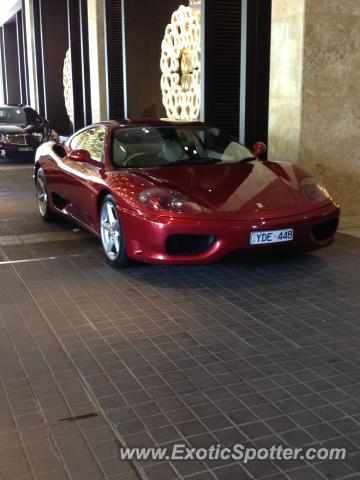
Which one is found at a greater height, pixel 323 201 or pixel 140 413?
pixel 323 201

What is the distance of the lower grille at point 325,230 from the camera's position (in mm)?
5215

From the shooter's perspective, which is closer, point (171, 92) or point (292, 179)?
point (292, 179)

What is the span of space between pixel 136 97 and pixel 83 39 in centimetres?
245

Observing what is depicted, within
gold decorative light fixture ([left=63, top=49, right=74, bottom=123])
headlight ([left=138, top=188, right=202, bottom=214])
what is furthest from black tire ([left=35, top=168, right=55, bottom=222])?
gold decorative light fixture ([left=63, top=49, right=74, bottom=123])

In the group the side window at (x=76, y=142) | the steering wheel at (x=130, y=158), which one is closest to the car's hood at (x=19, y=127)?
the side window at (x=76, y=142)

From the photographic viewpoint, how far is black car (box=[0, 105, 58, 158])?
1366cm

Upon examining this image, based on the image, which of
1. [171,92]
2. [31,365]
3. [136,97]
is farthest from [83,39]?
[31,365]

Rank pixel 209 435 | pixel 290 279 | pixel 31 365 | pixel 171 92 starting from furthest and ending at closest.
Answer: pixel 171 92
pixel 290 279
pixel 31 365
pixel 209 435

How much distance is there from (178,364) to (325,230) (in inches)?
92.0

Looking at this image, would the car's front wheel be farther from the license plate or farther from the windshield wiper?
the license plate

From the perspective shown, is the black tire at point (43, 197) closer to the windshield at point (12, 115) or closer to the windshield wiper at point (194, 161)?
the windshield wiper at point (194, 161)

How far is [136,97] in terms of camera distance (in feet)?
44.4

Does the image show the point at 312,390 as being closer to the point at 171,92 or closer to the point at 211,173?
the point at 211,173

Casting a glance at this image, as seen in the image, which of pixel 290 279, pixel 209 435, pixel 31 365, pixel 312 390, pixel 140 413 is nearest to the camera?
pixel 209 435
